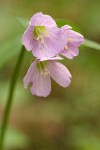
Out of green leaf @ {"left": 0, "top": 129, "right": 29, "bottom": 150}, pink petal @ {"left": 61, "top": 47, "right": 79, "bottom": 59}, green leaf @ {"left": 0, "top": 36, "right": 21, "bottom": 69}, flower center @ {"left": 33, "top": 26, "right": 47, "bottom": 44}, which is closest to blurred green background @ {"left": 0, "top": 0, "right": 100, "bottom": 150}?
green leaf @ {"left": 0, "top": 129, "right": 29, "bottom": 150}

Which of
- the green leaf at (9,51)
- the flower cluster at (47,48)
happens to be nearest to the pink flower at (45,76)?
the flower cluster at (47,48)

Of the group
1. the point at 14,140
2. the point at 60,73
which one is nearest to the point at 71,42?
the point at 60,73

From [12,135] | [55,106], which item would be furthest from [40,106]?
[12,135]

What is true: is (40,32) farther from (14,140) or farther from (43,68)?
(14,140)

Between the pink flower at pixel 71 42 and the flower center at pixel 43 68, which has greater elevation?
the pink flower at pixel 71 42

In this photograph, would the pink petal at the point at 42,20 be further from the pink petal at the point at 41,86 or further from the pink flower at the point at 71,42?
the pink petal at the point at 41,86

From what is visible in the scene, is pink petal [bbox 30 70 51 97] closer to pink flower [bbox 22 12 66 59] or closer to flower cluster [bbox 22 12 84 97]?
flower cluster [bbox 22 12 84 97]
